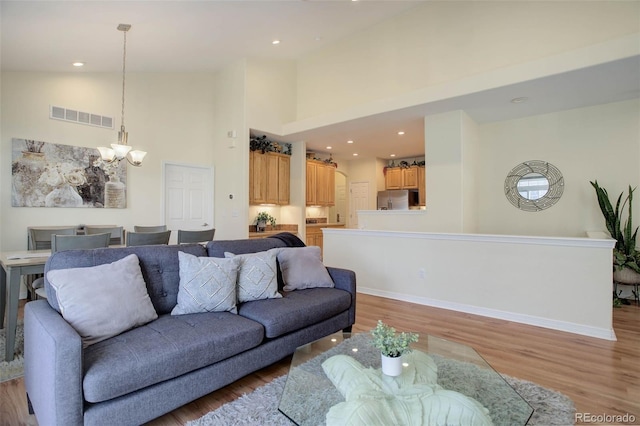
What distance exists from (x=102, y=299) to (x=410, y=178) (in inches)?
302

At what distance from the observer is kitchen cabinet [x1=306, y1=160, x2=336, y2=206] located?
7.49m

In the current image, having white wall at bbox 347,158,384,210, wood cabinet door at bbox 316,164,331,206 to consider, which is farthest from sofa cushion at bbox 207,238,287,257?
white wall at bbox 347,158,384,210

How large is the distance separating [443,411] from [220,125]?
5972 mm

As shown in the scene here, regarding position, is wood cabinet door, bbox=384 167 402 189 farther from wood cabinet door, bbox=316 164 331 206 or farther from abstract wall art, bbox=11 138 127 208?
abstract wall art, bbox=11 138 127 208

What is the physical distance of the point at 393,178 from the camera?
8.76 m

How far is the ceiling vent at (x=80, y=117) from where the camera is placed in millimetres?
4543

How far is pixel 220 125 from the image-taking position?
6.14 meters

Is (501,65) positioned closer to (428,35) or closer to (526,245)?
(428,35)

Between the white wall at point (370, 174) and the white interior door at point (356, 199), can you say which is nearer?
the white wall at point (370, 174)

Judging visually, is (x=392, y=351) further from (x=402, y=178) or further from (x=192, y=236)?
(x=402, y=178)

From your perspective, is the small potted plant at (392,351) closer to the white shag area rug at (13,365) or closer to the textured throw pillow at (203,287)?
the textured throw pillow at (203,287)

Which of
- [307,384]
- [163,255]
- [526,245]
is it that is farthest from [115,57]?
[526,245]

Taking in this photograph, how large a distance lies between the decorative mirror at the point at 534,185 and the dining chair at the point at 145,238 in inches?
205

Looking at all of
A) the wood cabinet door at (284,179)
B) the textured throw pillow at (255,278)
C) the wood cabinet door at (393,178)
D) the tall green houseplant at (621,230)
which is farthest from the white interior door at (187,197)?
the tall green houseplant at (621,230)
